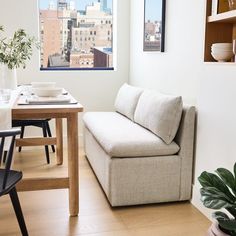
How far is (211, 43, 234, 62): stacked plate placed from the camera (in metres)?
2.09

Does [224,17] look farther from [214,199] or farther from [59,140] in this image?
[59,140]

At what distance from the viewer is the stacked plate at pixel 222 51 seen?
209 centimetres

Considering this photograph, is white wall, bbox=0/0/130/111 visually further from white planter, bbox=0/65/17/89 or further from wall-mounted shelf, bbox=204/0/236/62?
wall-mounted shelf, bbox=204/0/236/62

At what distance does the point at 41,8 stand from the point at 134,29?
1.21 m

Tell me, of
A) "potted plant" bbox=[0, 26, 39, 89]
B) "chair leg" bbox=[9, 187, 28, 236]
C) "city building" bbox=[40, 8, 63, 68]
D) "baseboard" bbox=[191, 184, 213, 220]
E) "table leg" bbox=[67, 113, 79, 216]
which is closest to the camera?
"chair leg" bbox=[9, 187, 28, 236]

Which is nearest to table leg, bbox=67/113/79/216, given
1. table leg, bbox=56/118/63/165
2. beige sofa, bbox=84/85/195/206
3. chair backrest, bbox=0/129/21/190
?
beige sofa, bbox=84/85/195/206

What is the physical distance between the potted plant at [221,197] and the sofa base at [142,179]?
0.84m

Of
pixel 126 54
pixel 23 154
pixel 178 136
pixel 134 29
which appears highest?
pixel 134 29

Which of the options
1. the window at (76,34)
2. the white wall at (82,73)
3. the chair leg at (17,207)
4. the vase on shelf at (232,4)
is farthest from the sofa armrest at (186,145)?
the window at (76,34)

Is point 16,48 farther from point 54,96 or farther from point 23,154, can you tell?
point 23,154

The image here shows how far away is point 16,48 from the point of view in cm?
270

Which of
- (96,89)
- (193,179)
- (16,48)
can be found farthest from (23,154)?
(193,179)

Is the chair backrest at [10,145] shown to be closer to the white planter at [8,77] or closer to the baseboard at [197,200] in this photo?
the white planter at [8,77]

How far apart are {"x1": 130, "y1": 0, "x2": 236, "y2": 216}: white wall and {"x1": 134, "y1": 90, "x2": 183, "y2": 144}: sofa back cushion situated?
17cm
